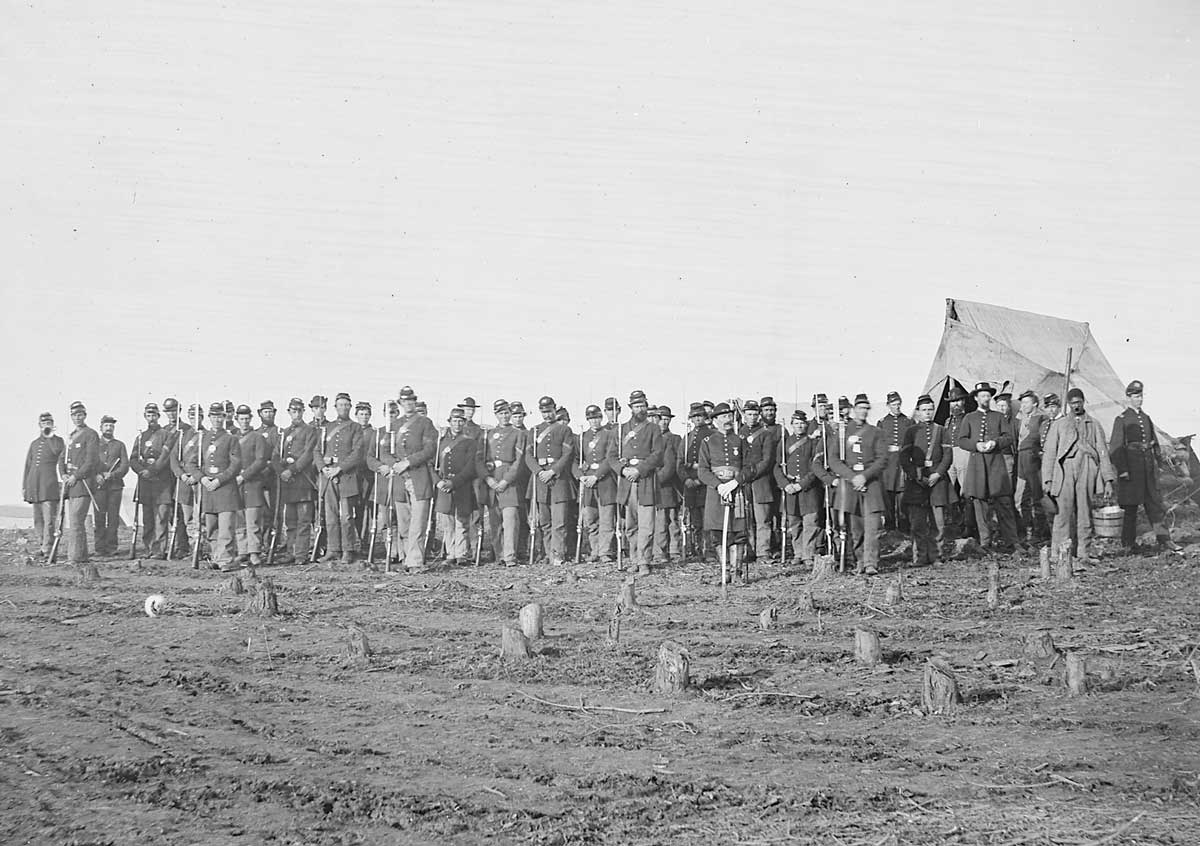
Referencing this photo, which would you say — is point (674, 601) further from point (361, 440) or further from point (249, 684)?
point (361, 440)

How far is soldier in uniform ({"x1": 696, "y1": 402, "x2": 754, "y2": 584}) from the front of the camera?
1384 centimetres

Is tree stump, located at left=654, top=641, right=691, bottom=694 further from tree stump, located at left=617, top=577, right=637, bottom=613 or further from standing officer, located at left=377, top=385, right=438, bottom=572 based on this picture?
standing officer, located at left=377, top=385, right=438, bottom=572

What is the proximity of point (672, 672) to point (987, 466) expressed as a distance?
9381 mm

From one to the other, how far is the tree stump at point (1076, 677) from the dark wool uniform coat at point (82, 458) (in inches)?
590

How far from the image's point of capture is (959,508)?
1680 cm

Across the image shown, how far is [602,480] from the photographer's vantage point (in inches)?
641

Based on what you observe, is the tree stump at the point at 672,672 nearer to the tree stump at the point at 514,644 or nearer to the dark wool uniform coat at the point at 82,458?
the tree stump at the point at 514,644

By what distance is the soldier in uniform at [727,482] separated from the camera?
1384cm

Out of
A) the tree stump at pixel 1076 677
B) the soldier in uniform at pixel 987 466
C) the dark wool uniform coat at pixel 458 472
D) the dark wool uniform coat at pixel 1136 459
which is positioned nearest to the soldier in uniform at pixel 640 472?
the dark wool uniform coat at pixel 458 472

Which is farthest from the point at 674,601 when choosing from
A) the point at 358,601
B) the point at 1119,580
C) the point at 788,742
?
the point at 788,742

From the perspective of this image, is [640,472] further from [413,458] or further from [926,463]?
[926,463]

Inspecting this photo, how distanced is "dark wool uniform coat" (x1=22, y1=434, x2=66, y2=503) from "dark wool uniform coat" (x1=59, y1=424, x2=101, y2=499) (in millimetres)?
392

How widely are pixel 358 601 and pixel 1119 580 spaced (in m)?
8.68

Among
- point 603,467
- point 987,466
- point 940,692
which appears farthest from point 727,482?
point 940,692
